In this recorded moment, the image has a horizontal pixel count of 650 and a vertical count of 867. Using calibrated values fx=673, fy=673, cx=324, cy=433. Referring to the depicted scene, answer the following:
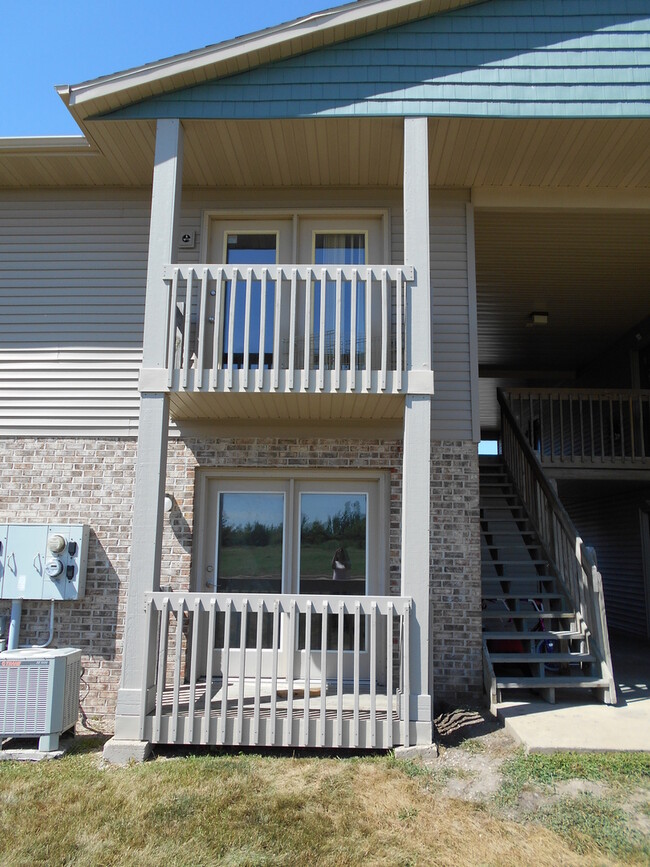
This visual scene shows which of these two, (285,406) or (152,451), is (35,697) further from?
(285,406)

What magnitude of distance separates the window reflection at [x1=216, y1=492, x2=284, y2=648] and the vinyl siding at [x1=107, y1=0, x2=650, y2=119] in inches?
142

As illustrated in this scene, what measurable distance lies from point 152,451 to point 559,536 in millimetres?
4691

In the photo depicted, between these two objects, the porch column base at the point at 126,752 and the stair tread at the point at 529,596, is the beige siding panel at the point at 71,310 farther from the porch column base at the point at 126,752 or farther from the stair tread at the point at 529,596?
the stair tread at the point at 529,596

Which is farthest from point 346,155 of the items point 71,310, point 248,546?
point 248,546

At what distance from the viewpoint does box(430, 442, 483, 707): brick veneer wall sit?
6.26 meters

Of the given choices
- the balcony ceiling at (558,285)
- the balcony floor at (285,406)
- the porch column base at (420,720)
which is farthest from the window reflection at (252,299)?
the porch column base at (420,720)

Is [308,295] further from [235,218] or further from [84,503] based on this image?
[84,503]

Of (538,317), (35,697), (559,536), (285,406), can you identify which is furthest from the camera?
(538,317)

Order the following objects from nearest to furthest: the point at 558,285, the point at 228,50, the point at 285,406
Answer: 1. the point at 228,50
2. the point at 285,406
3. the point at 558,285

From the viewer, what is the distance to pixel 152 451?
5426 millimetres

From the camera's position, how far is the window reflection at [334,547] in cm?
659

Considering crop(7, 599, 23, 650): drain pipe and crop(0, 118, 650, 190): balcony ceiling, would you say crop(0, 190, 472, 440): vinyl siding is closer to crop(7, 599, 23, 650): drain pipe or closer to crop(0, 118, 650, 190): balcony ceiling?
crop(0, 118, 650, 190): balcony ceiling

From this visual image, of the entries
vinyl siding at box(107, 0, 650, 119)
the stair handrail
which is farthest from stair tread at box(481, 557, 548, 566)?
vinyl siding at box(107, 0, 650, 119)

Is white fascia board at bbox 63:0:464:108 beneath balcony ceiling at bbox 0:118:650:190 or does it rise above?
above
